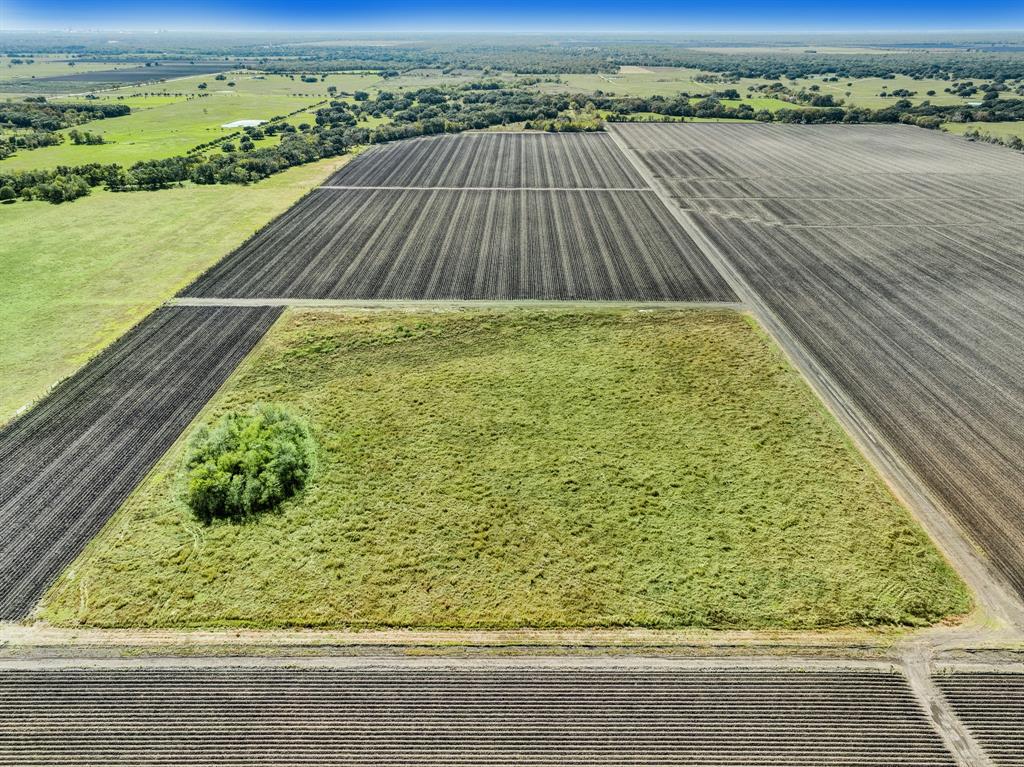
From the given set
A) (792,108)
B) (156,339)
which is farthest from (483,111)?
(156,339)

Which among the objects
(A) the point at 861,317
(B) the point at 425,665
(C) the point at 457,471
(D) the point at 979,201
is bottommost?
(B) the point at 425,665

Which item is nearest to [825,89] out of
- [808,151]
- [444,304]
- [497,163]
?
[808,151]

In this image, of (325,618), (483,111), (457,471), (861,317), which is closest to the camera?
(325,618)

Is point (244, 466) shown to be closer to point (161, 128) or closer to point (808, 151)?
point (808, 151)

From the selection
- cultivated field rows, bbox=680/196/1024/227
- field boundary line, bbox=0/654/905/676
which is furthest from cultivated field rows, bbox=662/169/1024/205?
field boundary line, bbox=0/654/905/676

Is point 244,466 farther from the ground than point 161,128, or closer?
closer

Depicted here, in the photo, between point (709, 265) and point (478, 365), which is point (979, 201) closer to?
point (709, 265)

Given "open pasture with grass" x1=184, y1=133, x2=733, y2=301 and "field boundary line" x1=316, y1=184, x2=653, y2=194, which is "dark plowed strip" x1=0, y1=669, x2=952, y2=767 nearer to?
"open pasture with grass" x1=184, y1=133, x2=733, y2=301
